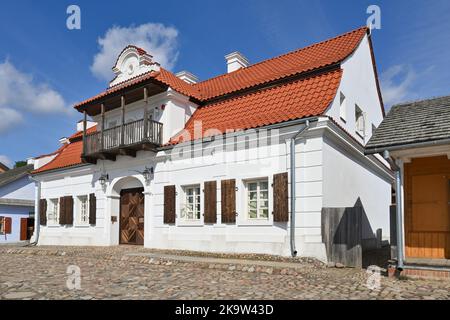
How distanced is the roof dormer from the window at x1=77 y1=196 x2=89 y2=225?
545 cm

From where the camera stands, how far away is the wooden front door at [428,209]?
27.9 ft

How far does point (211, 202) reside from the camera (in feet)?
40.6

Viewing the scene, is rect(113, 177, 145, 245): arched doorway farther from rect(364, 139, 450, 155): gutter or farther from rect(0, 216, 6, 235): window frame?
rect(0, 216, 6, 235): window frame

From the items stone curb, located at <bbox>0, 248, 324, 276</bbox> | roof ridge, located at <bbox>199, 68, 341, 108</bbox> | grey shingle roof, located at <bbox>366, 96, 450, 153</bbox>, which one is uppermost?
roof ridge, located at <bbox>199, 68, 341, 108</bbox>

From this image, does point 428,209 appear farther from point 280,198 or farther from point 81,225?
point 81,225

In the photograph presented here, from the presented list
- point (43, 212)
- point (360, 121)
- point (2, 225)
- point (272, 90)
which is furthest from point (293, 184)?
point (2, 225)

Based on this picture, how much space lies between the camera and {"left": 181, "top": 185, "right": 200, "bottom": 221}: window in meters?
13.2

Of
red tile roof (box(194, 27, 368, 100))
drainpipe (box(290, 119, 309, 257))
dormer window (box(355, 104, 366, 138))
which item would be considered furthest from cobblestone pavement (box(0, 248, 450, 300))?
dormer window (box(355, 104, 366, 138))

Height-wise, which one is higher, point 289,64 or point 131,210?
point 289,64

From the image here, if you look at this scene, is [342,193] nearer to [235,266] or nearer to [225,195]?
[225,195]

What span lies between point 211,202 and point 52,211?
10.9 m

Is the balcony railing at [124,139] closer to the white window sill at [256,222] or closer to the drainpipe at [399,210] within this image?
the white window sill at [256,222]

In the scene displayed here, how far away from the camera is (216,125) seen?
13.2 metres
